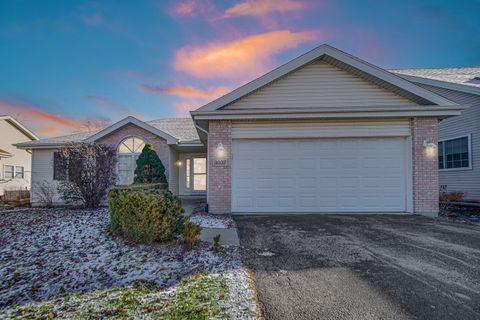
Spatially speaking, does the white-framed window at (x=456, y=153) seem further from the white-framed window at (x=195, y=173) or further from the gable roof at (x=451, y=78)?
the white-framed window at (x=195, y=173)

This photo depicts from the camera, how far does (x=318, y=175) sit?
7.92 meters

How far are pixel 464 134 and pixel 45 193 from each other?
754 inches

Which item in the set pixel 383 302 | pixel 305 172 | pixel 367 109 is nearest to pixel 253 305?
pixel 383 302

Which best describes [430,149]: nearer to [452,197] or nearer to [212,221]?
[452,197]

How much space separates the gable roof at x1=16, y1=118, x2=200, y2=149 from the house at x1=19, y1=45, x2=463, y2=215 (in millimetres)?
4615

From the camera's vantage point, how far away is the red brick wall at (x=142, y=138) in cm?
1152

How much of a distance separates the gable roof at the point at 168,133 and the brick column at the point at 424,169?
9083mm

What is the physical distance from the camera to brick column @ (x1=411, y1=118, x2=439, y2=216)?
7.57m

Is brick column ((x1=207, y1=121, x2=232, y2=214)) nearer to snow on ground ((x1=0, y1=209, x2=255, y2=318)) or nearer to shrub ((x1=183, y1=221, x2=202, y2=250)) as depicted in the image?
snow on ground ((x1=0, y1=209, x2=255, y2=318))

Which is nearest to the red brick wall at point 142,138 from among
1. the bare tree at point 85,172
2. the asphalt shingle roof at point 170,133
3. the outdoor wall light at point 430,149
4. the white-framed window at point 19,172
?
the asphalt shingle roof at point 170,133

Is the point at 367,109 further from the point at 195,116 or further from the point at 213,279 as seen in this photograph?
the point at 213,279

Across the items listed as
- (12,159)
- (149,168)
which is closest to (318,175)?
(149,168)

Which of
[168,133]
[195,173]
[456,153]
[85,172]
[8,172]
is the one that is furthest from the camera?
[8,172]

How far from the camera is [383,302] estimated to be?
2.75m
